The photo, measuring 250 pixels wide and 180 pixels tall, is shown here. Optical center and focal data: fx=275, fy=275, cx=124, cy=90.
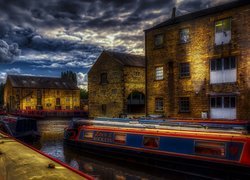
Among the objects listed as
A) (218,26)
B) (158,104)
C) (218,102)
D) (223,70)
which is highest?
(218,26)

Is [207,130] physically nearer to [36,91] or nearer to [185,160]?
[185,160]

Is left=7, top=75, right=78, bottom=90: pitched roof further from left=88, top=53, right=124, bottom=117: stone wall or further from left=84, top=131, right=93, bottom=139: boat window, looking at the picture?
left=84, top=131, right=93, bottom=139: boat window

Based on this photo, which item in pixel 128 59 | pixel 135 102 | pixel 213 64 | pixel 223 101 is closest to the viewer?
pixel 223 101

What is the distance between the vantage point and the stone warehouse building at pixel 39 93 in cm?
4997

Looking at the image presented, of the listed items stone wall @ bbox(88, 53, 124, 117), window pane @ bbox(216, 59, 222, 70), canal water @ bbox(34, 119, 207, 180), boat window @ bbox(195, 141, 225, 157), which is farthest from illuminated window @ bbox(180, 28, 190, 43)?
boat window @ bbox(195, 141, 225, 157)

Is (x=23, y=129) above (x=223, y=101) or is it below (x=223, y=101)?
below

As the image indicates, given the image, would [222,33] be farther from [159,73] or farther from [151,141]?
[151,141]

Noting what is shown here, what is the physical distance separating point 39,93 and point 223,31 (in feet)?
135

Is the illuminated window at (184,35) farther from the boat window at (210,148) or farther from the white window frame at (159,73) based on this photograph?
the boat window at (210,148)

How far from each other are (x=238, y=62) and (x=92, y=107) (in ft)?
63.3

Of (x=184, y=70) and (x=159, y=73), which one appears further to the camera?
(x=159, y=73)

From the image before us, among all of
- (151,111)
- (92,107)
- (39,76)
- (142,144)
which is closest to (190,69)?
(151,111)

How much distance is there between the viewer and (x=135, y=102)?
99.6 feet

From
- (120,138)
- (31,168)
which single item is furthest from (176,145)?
(31,168)
